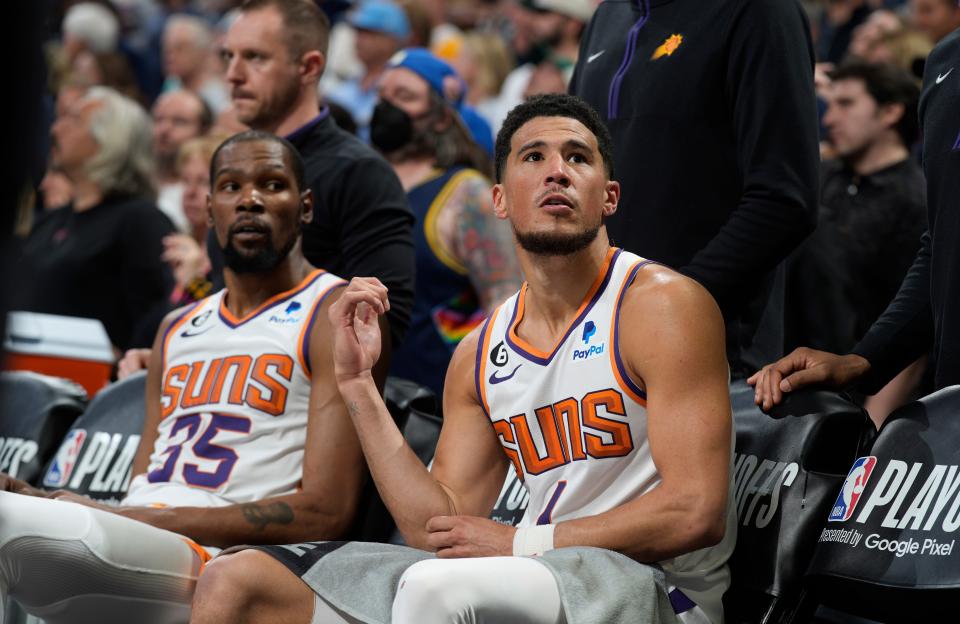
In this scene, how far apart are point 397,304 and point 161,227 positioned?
8.12 ft

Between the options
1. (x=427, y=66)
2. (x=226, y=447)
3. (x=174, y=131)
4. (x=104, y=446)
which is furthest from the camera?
(x=174, y=131)

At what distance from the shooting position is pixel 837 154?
5801mm

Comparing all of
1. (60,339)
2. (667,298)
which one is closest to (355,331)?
(667,298)

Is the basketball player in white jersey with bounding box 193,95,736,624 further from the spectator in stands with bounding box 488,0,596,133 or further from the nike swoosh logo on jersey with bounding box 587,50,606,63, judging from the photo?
the spectator in stands with bounding box 488,0,596,133

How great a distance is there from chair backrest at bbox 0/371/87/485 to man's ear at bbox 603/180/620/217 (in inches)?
95.8

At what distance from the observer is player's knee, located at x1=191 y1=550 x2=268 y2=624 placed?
281 cm

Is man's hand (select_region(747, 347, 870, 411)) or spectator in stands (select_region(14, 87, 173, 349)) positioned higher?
spectator in stands (select_region(14, 87, 173, 349))

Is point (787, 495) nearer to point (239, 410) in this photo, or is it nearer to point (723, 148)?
point (723, 148)

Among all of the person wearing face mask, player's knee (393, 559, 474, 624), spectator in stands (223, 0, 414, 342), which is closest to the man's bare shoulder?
player's knee (393, 559, 474, 624)

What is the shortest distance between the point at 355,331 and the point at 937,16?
4.34 metres

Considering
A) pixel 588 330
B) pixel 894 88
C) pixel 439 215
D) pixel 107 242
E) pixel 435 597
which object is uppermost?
pixel 894 88

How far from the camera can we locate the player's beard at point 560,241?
117 inches

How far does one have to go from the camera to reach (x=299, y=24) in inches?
177

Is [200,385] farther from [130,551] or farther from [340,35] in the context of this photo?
[340,35]
